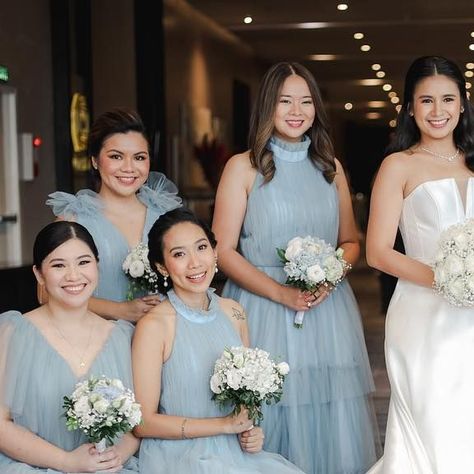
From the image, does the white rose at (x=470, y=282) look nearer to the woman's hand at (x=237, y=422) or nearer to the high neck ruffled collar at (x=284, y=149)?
the woman's hand at (x=237, y=422)

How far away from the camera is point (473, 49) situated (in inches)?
467

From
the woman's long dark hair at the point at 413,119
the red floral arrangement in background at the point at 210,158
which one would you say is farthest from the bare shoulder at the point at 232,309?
the red floral arrangement in background at the point at 210,158

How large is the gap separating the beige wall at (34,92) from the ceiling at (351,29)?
3630 millimetres

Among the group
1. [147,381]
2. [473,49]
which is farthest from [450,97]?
[473,49]

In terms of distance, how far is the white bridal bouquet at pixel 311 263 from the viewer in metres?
Result: 3.72

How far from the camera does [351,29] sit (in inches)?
489

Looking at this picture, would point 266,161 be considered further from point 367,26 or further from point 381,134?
point 381,134

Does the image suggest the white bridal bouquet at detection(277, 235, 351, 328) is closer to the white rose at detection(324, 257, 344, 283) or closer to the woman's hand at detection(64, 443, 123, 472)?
the white rose at detection(324, 257, 344, 283)

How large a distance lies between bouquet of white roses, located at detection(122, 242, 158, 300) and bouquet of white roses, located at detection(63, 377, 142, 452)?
0.70 meters

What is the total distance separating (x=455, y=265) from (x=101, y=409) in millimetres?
1193

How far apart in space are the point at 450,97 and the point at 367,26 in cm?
875

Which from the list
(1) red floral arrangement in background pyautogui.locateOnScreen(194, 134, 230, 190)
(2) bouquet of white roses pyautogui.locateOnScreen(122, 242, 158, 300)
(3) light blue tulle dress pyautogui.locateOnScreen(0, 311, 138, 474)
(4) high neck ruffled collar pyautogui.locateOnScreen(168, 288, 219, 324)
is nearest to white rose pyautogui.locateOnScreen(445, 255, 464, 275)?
(4) high neck ruffled collar pyautogui.locateOnScreen(168, 288, 219, 324)

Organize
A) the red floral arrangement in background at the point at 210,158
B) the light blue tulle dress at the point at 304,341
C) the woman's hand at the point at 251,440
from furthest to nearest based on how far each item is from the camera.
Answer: the red floral arrangement in background at the point at 210,158 → the light blue tulle dress at the point at 304,341 → the woman's hand at the point at 251,440

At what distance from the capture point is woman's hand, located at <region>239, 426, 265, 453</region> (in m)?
3.31
